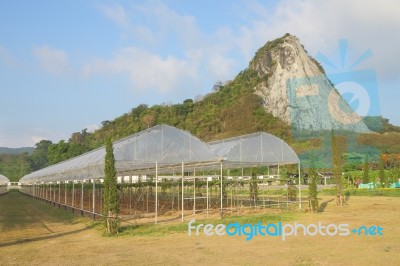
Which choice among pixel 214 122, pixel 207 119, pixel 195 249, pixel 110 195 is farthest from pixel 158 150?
pixel 207 119

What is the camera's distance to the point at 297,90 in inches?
3878

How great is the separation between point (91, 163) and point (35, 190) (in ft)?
120

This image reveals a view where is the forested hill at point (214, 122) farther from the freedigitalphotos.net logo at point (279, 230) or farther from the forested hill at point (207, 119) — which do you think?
the freedigitalphotos.net logo at point (279, 230)

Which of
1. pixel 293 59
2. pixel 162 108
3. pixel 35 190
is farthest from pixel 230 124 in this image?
pixel 35 190

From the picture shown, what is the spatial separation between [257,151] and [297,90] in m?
83.2

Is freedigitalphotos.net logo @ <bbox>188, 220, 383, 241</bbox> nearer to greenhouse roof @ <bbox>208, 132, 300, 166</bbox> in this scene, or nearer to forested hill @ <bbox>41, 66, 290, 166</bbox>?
greenhouse roof @ <bbox>208, 132, 300, 166</bbox>

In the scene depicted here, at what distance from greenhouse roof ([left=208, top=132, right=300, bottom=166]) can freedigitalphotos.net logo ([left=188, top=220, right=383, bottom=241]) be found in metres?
4.17

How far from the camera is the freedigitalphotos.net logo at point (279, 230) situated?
11.8 meters

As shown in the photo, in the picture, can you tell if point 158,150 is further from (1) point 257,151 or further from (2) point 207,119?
(2) point 207,119

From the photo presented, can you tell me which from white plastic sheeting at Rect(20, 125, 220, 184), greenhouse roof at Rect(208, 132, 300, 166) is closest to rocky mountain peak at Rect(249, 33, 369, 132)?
greenhouse roof at Rect(208, 132, 300, 166)

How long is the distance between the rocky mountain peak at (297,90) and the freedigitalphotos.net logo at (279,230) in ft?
238

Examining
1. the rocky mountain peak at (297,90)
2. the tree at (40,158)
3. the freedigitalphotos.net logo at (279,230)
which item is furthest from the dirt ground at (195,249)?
the tree at (40,158)

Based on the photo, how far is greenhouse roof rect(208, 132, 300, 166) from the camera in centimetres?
1784

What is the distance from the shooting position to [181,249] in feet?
31.9
